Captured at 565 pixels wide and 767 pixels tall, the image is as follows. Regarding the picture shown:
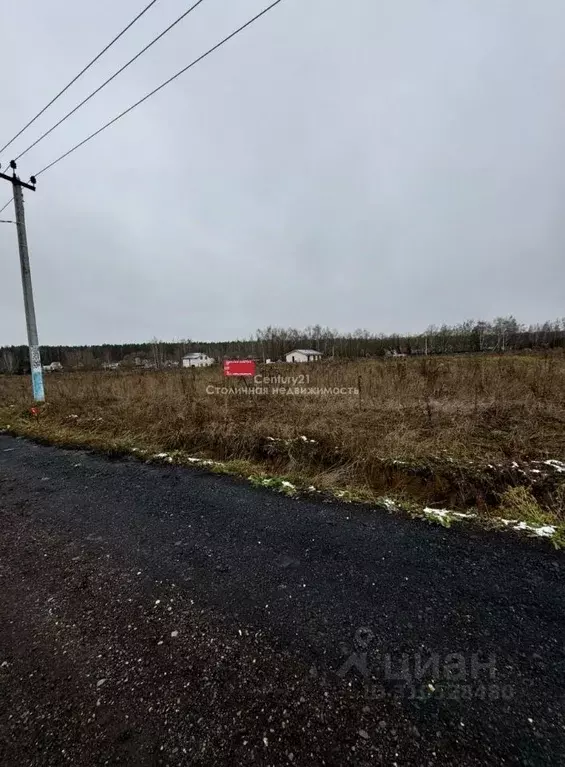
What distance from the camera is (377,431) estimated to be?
550cm

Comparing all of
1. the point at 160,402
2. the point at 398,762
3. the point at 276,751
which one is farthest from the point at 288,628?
the point at 160,402

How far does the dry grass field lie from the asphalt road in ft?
3.95

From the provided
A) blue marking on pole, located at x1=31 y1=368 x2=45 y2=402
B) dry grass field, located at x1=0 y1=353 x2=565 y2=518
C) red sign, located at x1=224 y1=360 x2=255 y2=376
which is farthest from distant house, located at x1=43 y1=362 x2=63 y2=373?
red sign, located at x1=224 y1=360 x2=255 y2=376

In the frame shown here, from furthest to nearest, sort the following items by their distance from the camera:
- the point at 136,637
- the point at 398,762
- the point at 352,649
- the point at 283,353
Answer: the point at 283,353 < the point at 136,637 < the point at 352,649 < the point at 398,762

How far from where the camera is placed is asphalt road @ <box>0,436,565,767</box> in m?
1.21

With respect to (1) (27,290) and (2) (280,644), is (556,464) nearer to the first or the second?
(2) (280,644)

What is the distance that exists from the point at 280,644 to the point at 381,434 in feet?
A: 13.3

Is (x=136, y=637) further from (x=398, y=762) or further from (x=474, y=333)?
(x=474, y=333)

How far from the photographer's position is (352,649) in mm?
1596

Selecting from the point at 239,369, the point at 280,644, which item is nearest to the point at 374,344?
the point at 239,369

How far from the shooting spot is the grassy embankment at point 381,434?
3709 millimetres

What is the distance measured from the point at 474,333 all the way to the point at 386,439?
1882 inches

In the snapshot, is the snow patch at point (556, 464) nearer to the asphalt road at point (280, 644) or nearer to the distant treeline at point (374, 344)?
the asphalt road at point (280, 644)

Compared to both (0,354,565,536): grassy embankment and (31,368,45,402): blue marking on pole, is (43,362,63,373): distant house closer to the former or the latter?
(0,354,565,536): grassy embankment
